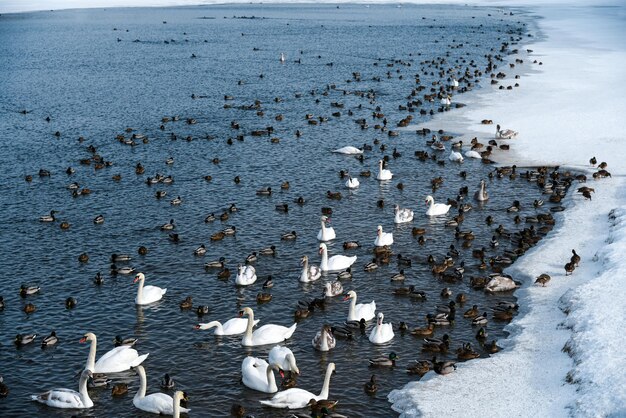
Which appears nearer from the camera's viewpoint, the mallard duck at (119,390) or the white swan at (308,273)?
the mallard duck at (119,390)

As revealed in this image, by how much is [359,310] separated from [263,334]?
4182 millimetres

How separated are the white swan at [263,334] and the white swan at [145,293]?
4975 mm

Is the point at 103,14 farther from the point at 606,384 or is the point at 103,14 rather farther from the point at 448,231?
the point at 606,384

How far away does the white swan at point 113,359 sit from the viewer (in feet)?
88.5

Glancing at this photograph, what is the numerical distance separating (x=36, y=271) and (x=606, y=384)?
24.7 m

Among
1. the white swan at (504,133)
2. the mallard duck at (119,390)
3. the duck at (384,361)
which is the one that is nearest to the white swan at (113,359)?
the mallard duck at (119,390)

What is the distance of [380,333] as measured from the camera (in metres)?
29.1

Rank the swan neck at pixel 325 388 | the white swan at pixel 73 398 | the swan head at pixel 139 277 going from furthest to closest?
1. the swan head at pixel 139 277
2. the swan neck at pixel 325 388
3. the white swan at pixel 73 398

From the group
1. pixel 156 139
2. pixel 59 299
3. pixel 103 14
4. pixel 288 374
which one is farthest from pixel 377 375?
pixel 103 14

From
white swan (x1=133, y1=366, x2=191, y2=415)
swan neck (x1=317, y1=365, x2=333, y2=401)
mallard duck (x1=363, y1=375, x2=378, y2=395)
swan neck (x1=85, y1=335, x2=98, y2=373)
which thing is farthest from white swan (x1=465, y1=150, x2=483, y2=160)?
white swan (x1=133, y1=366, x2=191, y2=415)

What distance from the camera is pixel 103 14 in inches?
7028

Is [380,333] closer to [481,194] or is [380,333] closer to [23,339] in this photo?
[23,339]

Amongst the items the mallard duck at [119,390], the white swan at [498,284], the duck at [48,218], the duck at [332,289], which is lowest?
the white swan at [498,284]

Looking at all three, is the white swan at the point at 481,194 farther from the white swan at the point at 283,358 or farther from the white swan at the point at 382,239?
the white swan at the point at 283,358
